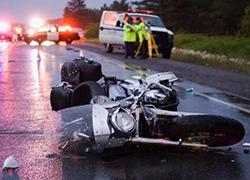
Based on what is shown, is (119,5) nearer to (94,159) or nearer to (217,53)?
(217,53)

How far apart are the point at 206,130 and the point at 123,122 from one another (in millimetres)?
911

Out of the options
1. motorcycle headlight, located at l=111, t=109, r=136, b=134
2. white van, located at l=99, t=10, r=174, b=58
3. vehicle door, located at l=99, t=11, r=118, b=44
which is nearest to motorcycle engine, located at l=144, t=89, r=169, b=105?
motorcycle headlight, located at l=111, t=109, r=136, b=134

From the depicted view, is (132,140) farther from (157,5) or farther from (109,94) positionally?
(157,5)

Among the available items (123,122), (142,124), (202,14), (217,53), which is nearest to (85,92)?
(142,124)

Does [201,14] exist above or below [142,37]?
below

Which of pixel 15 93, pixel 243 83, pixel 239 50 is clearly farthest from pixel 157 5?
pixel 15 93

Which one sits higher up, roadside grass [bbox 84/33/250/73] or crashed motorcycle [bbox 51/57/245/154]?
crashed motorcycle [bbox 51/57/245/154]

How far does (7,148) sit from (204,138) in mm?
2135

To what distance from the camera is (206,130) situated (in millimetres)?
6379

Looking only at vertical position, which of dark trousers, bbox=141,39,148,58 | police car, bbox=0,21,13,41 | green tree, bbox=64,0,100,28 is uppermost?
dark trousers, bbox=141,39,148,58

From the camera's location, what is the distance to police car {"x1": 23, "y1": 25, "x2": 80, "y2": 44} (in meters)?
45.3

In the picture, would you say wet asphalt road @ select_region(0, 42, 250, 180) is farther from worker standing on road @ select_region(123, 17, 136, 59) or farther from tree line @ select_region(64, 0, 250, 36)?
tree line @ select_region(64, 0, 250, 36)

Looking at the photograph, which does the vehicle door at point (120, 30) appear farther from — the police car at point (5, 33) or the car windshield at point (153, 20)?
the police car at point (5, 33)

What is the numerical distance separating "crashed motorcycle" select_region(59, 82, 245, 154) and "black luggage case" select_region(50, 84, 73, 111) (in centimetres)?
141
